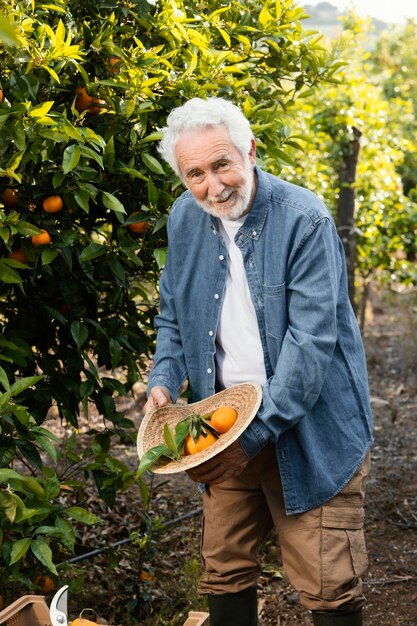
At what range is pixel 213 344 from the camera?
7.98 ft

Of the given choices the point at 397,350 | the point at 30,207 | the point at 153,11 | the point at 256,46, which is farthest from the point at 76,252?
the point at 397,350

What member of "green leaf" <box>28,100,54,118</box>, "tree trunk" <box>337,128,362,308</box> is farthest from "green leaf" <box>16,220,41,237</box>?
"tree trunk" <box>337,128,362,308</box>

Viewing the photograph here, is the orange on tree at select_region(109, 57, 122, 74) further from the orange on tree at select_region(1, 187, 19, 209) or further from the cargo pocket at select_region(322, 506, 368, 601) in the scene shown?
the cargo pocket at select_region(322, 506, 368, 601)

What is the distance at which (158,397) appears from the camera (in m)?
2.46

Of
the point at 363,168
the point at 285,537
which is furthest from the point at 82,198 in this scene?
the point at 363,168

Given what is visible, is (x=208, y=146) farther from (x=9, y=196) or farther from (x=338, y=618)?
(x=338, y=618)

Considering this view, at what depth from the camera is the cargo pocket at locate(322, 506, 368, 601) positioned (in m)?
2.32

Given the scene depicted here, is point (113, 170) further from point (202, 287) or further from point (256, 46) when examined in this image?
point (256, 46)

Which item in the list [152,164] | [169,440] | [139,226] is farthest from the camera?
[139,226]

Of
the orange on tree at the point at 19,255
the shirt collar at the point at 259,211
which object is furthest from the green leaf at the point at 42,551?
the shirt collar at the point at 259,211

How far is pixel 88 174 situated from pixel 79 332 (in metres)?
0.55

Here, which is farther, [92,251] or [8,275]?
[92,251]

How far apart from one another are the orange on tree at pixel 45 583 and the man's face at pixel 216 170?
1.47 metres

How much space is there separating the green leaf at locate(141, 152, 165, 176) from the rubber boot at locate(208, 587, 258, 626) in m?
1.28
